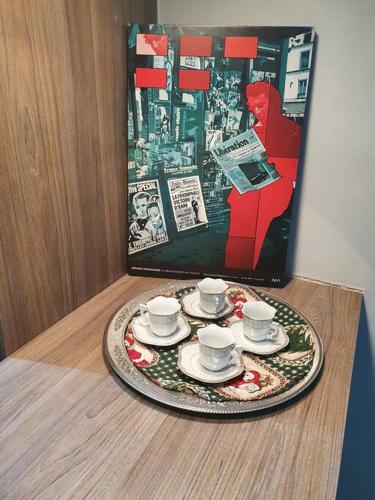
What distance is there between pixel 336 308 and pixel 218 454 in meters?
0.60

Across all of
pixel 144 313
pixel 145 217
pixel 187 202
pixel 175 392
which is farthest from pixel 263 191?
pixel 175 392

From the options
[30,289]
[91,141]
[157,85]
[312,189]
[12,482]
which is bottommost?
[12,482]

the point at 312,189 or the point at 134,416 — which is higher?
the point at 312,189

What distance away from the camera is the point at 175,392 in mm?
724

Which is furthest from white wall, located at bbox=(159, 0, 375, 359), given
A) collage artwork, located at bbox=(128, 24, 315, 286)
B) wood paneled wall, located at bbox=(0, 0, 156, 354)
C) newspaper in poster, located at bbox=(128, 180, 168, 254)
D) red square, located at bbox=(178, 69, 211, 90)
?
newspaper in poster, located at bbox=(128, 180, 168, 254)

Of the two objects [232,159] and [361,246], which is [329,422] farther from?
[232,159]

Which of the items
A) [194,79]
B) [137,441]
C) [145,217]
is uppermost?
[194,79]

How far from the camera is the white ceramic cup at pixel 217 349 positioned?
75 cm

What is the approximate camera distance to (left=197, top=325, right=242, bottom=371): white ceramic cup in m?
0.75

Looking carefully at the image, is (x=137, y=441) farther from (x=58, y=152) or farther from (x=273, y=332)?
(x=58, y=152)

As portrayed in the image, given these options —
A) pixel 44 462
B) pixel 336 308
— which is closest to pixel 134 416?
pixel 44 462

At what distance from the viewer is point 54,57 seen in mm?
837

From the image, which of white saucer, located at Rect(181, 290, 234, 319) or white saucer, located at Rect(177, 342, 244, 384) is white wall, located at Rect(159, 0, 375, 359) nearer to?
white saucer, located at Rect(181, 290, 234, 319)

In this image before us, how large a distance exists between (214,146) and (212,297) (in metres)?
0.45
